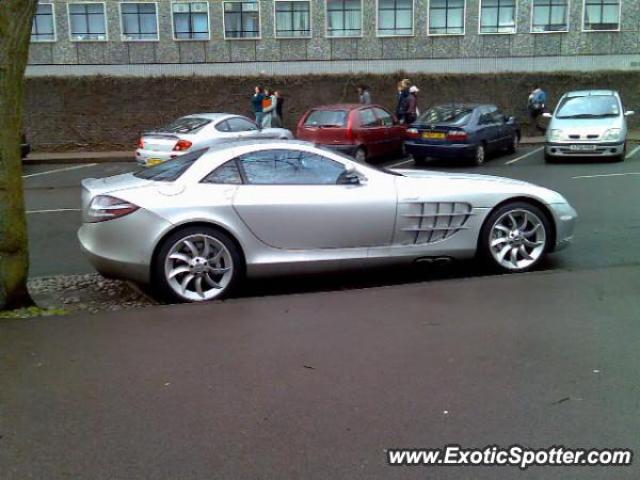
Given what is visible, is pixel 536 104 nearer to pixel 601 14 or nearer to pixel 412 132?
pixel 412 132

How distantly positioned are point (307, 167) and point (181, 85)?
60.6ft

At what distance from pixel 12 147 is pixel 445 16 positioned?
96.8ft

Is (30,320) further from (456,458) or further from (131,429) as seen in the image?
(456,458)

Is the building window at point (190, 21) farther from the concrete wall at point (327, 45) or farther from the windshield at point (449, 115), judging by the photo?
the windshield at point (449, 115)

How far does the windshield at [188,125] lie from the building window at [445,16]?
1924 cm

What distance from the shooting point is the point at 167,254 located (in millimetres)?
5707

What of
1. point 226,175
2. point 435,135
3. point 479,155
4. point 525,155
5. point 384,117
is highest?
point 384,117

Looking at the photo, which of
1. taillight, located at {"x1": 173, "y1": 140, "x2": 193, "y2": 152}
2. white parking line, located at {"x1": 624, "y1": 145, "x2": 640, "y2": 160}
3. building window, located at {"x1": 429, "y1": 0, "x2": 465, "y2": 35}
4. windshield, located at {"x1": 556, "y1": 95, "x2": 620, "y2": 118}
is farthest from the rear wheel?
building window, located at {"x1": 429, "y1": 0, "x2": 465, "y2": 35}

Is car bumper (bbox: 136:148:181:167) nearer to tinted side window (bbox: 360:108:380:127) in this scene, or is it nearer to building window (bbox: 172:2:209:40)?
tinted side window (bbox: 360:108:380:127)

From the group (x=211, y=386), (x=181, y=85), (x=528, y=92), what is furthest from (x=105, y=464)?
(x=528, y=92)

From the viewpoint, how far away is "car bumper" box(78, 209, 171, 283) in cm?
567

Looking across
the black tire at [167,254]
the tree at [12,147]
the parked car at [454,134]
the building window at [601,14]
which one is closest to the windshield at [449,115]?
the parked car at [454,134]

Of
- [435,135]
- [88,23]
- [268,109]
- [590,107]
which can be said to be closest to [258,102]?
[268,109]

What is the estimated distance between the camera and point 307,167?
246 inches
